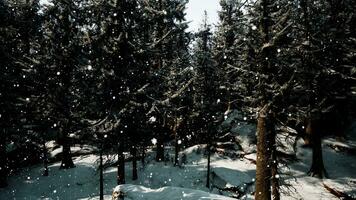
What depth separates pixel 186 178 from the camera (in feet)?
84.3

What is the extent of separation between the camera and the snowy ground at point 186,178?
77.3 feet

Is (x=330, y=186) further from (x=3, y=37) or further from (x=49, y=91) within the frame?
(x=3, y=37)

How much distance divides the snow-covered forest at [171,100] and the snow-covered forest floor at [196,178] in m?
0.10

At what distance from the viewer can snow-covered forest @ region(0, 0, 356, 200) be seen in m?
16.2

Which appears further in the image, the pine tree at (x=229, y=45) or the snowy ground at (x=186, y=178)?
the snowy ground at (x=186, y=178)

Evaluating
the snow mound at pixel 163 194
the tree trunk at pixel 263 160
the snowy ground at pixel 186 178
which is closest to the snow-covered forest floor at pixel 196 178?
the snowy ground at pixel 186 178

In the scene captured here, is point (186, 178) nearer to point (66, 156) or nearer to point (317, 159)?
point (317, 159)

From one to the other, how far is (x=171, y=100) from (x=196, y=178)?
6.72 metres

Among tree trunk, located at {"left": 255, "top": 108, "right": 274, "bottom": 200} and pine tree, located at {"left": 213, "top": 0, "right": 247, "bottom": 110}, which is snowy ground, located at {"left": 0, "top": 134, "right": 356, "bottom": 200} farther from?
tree trunk, located at {"left": 255, "top": 108, "right": 274, "bottom": 200}

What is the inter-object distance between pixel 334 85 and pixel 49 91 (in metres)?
20.6

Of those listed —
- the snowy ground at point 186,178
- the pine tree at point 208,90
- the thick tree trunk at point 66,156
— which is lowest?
the snowy ground at point 186,178

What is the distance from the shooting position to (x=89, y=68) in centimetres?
1783

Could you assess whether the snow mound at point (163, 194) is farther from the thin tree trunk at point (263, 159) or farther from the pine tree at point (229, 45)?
the pine tree at point (229, 45)

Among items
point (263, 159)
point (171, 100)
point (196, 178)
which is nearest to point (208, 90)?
point (171, 100)
